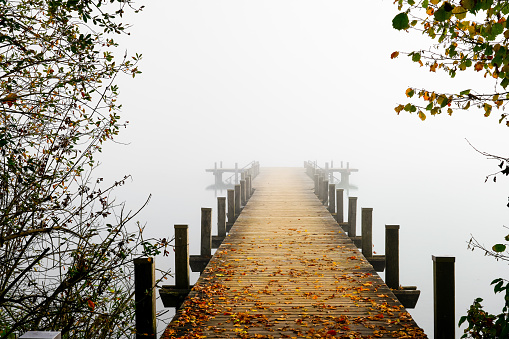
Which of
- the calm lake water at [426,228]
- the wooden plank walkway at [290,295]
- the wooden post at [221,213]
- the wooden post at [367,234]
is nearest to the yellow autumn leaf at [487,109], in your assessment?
the wooden plank walkway at [290,295]

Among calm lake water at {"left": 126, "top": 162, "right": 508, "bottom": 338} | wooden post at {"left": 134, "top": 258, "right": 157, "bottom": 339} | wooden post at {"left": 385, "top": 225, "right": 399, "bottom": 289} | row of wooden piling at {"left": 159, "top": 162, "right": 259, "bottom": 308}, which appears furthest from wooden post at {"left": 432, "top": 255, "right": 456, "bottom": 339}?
calm lake water at {"left": 126, "top": 162, "right": 508, "bottom": 338}

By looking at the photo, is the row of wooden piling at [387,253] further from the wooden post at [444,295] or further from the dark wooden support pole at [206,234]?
the dark wooden support pole at [206,234]

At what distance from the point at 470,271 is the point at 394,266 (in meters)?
36.9

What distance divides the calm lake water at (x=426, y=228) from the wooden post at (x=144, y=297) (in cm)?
1682

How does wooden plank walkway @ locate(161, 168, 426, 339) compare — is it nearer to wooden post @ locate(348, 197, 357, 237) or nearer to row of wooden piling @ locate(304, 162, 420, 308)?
row of wooden piling @ locate(304, 162, 420, 308)

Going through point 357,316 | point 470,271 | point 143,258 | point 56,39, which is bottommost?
point 470,271

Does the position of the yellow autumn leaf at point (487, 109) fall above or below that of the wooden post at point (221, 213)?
above

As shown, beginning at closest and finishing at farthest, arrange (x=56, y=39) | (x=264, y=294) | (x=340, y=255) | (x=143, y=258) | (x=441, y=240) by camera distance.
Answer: (x=56, y=39) → (x=143, y=258) → (x=264, y=294) → (x=340, y=255) → (x=441, y=240)

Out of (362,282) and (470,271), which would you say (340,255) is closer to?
(362,282)

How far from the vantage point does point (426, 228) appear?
5188 centimetres

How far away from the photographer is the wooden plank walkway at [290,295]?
5.22 m

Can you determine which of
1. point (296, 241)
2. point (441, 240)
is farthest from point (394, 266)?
point (441, 240)

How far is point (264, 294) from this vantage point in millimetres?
6473

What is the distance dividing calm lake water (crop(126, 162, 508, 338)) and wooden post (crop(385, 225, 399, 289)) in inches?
598
